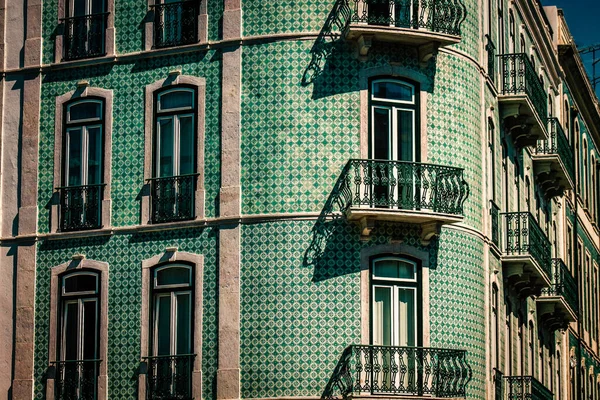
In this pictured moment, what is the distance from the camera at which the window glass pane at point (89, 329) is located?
35.8m

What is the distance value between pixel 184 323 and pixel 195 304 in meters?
0.54

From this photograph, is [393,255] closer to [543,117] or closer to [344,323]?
[344,323]

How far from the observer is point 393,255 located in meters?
34.5

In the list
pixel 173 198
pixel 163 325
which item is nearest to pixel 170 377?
pixel 163 325

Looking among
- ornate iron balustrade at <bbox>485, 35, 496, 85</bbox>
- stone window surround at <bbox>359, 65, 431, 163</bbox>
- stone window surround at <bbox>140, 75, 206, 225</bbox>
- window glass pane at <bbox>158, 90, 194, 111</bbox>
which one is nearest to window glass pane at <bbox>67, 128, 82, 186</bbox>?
stone window surround at <bbox>140, 75, 206, 225</bbox>

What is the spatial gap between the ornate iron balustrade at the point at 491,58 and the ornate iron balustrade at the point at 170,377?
32.7ft

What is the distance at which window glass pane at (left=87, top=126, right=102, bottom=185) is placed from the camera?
120 ft

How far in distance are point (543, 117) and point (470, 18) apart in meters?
6.53

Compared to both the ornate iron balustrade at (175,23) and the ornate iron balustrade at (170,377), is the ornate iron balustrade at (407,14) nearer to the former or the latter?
the ornate iron balustrade at (175,23)

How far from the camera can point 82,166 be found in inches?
1446

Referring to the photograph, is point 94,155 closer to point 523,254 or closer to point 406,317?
point 406,317

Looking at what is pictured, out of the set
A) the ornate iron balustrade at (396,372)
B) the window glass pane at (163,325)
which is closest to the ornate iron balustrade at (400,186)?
the ornate iron balustrade at (396,372)

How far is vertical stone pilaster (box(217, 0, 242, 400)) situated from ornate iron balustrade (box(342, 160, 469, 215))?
Answer: 2396mm

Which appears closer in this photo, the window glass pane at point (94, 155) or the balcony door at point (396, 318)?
the balcony door at point (396, 318)
